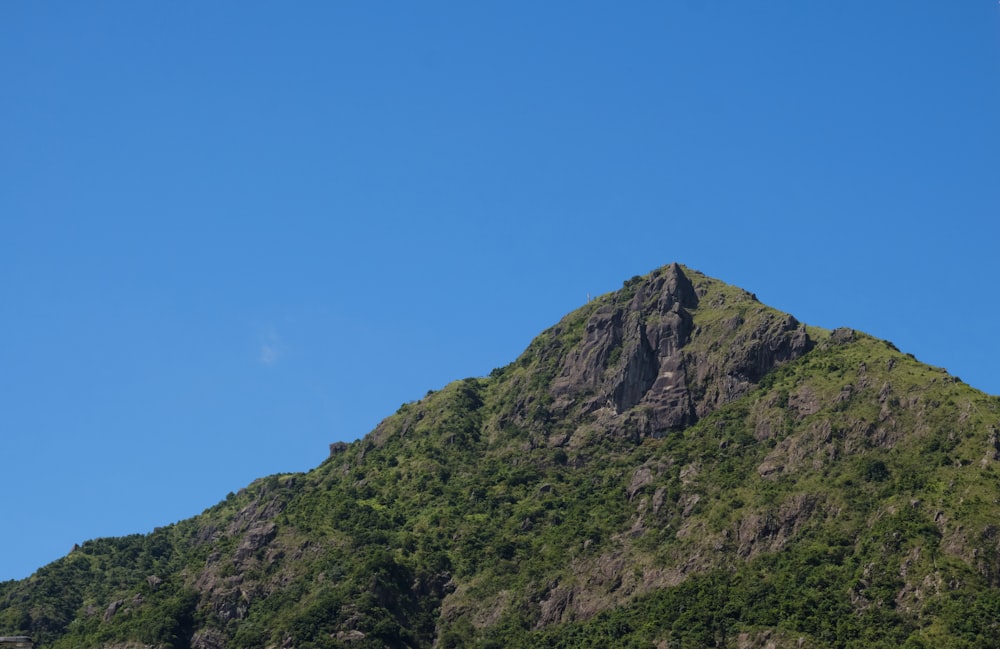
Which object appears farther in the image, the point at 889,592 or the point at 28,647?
the point at 889,592

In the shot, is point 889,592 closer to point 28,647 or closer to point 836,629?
point 836,629

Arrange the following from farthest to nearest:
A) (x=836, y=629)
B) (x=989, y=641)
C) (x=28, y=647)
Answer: (x=836, y=629), (x=989, y=641), (x=28, y=647)

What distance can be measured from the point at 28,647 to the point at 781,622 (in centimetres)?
11567

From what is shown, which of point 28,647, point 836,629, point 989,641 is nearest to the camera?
point 28,647

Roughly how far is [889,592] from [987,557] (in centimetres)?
1316

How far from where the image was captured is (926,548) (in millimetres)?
197875

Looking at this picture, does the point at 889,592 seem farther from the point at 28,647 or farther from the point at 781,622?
the point at 28,647

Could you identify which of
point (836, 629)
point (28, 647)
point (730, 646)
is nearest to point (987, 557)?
point (836, 629)

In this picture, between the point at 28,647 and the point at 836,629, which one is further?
the point at 836,629

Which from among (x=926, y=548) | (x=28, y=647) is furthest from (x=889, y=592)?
(x=28, y=647)

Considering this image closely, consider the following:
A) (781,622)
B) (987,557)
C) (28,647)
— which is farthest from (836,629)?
(28,647)

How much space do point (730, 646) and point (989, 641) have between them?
33.5 meters

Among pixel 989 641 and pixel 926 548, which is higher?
pixel 926 548

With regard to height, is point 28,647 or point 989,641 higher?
point 28,647
